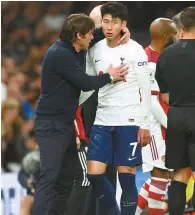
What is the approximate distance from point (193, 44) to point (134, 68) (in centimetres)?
51

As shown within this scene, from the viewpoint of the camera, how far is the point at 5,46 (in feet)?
49.1

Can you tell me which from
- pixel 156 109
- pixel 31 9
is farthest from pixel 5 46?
pixel 156 109

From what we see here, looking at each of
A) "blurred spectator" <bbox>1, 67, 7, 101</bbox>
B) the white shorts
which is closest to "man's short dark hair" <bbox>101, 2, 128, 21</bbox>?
the white shorts

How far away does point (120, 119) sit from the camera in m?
6.57

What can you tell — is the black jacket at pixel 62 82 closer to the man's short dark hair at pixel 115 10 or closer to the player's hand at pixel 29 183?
the man's short dark hair at pixel 115 10

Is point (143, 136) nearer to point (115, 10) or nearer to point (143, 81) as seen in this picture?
point (143, 81)

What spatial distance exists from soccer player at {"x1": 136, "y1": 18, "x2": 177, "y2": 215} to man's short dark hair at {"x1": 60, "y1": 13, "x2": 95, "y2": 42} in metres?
1.07

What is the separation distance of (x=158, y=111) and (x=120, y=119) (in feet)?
2.74

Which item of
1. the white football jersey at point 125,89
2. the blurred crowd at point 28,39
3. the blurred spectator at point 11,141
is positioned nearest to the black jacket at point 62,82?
the white football jersey at point 125,89

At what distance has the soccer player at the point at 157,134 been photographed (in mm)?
7320

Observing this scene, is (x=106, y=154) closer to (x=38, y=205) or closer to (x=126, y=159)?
(x=126, y=159)

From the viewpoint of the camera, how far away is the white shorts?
7.32m

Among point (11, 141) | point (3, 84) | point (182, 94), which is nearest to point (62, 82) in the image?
point (182, 94)

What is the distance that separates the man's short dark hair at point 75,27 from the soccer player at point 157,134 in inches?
42.0
